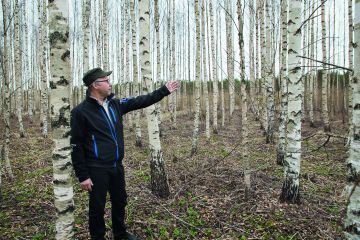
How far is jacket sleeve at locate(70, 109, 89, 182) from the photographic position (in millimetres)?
3377

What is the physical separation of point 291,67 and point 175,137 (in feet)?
26.4

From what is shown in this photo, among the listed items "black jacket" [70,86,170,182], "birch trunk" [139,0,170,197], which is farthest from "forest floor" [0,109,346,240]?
"black jacket" [70,86,170,182]

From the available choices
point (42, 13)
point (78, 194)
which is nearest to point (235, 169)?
point (78, 194)

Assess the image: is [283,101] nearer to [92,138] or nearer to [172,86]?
[172,86]

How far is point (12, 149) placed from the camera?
9430mm

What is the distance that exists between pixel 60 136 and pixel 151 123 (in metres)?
2.28

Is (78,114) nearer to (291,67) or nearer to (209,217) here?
(209,217)

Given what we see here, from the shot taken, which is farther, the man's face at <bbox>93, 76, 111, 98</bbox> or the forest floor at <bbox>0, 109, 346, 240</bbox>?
the forest floor at <bbox>0, 109, 346, 240</bbox>

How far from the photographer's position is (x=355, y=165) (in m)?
2.13

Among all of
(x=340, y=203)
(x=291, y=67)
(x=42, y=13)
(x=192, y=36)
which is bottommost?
(x=340, y=203)

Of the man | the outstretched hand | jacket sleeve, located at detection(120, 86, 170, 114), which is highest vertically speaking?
the outstretched hand

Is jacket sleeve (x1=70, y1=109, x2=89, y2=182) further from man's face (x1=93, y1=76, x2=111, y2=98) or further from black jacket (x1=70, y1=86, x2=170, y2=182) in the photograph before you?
man's face (x1=93, y1=76, x2=111, y2=98)

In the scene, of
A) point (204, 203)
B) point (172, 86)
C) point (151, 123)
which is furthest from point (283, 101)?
point (172, 86)

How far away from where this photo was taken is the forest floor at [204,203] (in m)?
4.23
